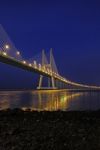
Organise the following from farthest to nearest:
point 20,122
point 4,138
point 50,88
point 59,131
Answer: point 50,88 < point 20,122 < point 59,131 < point 4,138

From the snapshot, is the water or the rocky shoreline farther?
the water

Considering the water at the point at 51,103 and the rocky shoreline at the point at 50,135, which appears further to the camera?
the water at the point at 51,103

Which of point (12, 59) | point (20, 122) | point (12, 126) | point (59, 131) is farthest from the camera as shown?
point (12, 59)

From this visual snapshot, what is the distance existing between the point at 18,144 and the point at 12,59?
44228mm

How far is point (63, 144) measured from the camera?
6.15 metres

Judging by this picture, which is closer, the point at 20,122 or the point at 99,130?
the point at 99,130

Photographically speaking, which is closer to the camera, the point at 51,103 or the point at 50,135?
the point at 50,135

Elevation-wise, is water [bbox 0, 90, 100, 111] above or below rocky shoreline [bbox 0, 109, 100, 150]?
above

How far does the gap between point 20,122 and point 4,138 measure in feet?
5.69

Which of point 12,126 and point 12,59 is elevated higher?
point 12,59

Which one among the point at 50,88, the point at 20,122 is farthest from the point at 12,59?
the point at 50,88

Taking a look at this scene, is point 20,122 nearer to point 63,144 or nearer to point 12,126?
point 12,126

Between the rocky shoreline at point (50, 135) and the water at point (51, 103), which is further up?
the water at point (51, 103)

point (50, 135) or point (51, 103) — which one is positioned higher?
point (51, 103)
